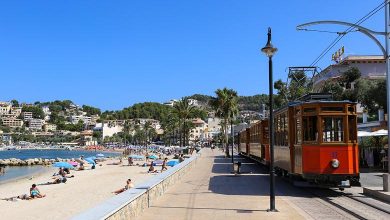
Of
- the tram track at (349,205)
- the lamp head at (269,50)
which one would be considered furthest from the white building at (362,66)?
the lamp head at (269,50)

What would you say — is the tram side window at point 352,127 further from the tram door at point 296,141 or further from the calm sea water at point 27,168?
the calm sea water at point 27,168

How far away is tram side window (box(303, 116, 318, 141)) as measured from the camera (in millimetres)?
16531

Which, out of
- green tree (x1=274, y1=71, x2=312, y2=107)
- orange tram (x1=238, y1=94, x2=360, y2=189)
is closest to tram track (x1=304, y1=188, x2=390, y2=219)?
orange tram (x1=238, y1=94, x2=360, y2=189)

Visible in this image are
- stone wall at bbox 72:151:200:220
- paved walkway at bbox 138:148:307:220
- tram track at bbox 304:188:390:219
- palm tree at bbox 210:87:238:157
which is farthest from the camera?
palm tree at bbox 210:87:238:157

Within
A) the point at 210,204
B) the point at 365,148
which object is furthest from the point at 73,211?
the point at 365,148

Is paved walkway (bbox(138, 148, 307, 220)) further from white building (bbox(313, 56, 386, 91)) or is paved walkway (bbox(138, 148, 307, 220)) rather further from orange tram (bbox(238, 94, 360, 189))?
white building (bbox(313, 56, 386, 91))

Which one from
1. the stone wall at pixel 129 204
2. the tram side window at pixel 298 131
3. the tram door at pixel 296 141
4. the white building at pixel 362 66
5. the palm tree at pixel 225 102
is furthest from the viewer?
the white building at pixel 362 66

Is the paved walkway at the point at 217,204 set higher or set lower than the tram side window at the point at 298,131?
lower

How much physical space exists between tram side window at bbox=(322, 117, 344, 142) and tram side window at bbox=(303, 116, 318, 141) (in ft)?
0.93

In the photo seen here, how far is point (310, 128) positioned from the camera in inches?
658

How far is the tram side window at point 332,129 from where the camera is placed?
1636 cm

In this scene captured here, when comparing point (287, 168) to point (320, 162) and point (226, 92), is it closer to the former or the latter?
point (320, 162)

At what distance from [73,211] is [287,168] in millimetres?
9421

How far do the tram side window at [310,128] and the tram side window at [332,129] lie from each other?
283 millimetres
